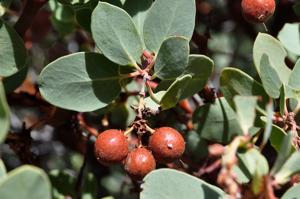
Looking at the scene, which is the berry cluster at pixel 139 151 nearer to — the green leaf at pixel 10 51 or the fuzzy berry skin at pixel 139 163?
the fuzzy berry skin at pixel 139 163

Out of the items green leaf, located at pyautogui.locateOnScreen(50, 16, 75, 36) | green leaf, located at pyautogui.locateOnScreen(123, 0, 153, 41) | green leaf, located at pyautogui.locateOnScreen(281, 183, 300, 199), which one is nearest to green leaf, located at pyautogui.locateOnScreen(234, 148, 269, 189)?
green leaf, located at pyautogui.locateOnScreen(281, 183, 300, 199)

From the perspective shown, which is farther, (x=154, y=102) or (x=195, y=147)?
(x=195, y=147)

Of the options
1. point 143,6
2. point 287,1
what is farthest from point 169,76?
point 287,1

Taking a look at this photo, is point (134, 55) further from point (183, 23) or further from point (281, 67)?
point (281, 67)

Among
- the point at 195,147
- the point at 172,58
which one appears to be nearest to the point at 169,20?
the point at 172,58

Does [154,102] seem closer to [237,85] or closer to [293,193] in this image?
[237,85]

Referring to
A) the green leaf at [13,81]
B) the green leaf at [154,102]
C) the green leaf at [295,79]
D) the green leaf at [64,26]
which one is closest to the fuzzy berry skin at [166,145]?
Answer: the green leaf at [154,102]

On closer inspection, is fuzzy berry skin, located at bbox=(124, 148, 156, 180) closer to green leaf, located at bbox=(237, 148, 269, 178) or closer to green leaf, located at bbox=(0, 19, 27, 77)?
green leaf, located at bbox=(237, 148, 269, 178)
